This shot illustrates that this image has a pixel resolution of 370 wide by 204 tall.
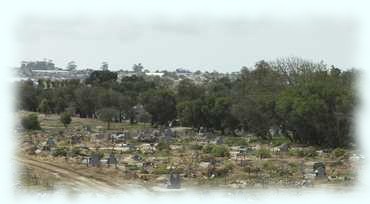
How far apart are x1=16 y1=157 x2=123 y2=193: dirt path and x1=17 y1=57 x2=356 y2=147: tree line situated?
165 centimetres

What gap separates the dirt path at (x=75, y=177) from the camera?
8666mm

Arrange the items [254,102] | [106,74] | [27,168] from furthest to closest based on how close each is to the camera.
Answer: [106,74], [254,102], [27,168]

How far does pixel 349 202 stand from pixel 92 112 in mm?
28279

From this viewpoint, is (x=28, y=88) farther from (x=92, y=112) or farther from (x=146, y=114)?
(x=146, y=114)

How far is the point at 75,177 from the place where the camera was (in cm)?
1039

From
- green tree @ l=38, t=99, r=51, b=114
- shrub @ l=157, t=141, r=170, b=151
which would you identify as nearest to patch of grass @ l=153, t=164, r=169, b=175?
shrub @ l=157, t=141, r=170, b=151

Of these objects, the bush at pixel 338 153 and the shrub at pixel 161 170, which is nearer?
the shrub at pixel 161 170

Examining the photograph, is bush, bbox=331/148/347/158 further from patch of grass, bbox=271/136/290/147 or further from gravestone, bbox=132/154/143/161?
gravestone, bbox=132/154/143/161

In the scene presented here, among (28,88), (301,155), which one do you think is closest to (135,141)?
(301,155)

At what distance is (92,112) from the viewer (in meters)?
29.9

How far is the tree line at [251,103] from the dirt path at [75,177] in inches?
65.0

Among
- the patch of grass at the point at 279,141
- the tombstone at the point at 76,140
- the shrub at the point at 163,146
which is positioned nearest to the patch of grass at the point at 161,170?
the shrub at the point at 163,146

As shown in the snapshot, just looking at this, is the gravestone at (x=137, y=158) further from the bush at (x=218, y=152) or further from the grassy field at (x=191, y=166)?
the bush at (x=218, y=152)

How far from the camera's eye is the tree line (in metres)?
15.9
